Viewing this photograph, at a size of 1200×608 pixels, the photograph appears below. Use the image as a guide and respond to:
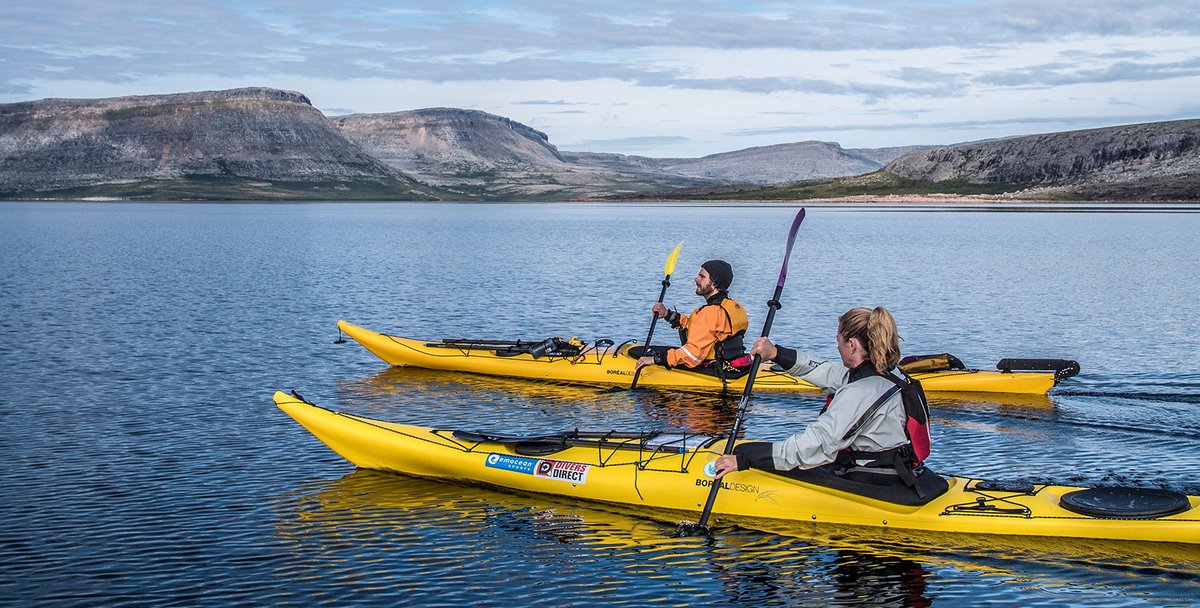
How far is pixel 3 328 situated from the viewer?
27547 millimetres

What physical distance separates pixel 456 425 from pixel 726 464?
23.9 feet

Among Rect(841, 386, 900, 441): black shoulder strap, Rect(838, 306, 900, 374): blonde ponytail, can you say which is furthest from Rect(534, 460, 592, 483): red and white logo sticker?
Rect(838, 306, 900, 374): blonde ponytail

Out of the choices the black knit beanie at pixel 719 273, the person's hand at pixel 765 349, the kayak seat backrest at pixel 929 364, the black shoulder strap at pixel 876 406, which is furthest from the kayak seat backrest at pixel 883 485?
the kayak seat backrest at pixel 929 364

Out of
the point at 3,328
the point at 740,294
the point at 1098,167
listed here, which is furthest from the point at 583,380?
the point at 1098,167

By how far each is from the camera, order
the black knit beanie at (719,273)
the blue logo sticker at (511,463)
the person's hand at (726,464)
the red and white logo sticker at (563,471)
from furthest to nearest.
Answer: the black knit beanie at (719,273), the blue logo sticker at (511,463), the red and white logo sticker at (563,471), the person's hand at (726,464)

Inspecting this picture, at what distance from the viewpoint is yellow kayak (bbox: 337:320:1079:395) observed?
18.9 metres

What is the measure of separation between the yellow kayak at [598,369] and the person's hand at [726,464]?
7324 millimetres

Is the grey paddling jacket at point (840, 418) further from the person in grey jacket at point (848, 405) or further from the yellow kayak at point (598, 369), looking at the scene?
the yellow kayak at point (598, 369)

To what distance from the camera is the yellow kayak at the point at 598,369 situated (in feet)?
Result: 62.1

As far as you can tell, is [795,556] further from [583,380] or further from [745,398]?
[583,380]

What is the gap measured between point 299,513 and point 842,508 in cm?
597

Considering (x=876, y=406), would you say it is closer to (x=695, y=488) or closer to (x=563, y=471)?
(x=695, y=488)

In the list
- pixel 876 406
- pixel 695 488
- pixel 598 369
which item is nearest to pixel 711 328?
pixel 598 369

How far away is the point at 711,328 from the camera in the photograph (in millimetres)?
18125
